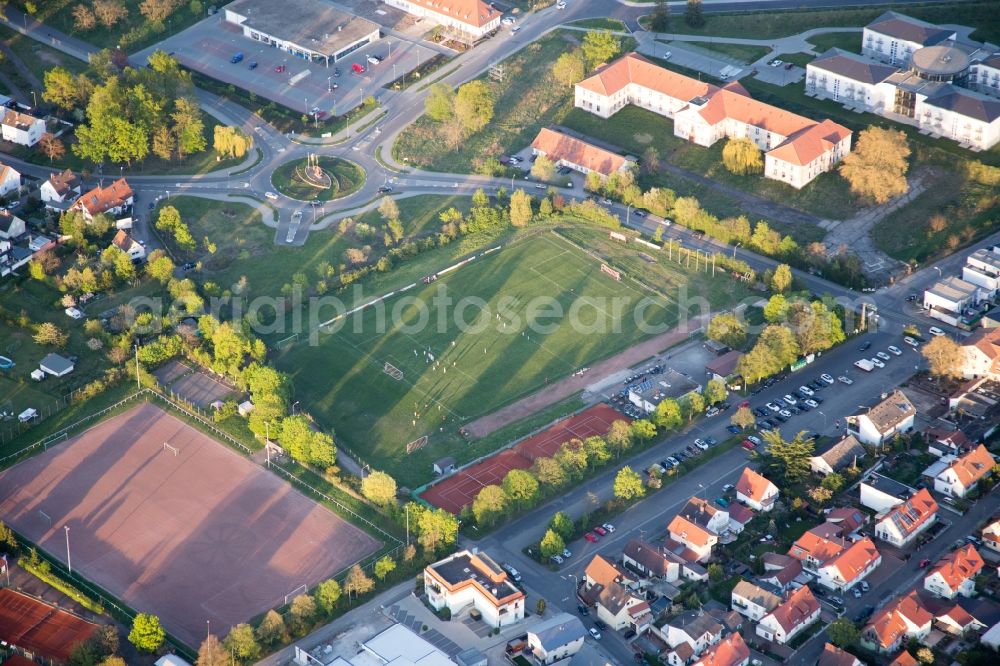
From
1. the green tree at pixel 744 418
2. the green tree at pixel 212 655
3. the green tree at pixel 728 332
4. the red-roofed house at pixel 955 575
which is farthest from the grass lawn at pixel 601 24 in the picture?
the green tree at pixel 212 655

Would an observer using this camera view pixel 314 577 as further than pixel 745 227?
No

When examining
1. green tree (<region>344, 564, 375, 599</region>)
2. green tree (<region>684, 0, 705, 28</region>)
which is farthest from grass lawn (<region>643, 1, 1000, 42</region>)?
green tree (<region>344, 564, 375, 599</region>)

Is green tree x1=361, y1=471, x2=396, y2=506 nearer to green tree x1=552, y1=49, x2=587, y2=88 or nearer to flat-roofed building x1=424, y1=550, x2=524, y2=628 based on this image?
flat-roofed building x1=424, y1=550, x2=524, y2=628

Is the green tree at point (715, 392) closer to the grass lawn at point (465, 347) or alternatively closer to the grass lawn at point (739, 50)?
the grass lawn at point (465, 347)

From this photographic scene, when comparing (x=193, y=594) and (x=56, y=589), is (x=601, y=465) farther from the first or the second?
(x=56, y=589)

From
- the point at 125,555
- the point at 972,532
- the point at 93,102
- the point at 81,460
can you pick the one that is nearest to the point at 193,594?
the point at 125,555
